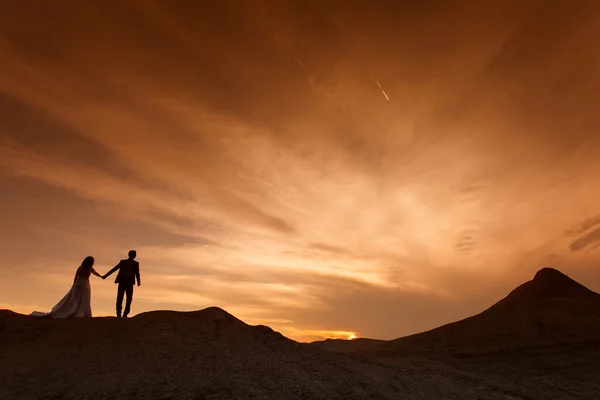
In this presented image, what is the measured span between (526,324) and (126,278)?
26856mm

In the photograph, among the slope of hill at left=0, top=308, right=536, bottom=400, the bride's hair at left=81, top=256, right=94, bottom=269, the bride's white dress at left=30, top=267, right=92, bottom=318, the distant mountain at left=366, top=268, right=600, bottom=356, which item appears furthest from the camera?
the distant mountain at left=366, top=268, right=600, bottom=356

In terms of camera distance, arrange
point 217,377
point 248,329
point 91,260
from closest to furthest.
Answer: point 217,377 → point 248,329 → point 91,260

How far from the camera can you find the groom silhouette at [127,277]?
16922mm

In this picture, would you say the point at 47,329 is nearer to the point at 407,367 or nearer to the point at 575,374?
the point at 407,367

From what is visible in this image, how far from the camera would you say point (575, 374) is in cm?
2067

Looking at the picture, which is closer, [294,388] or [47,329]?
[294,388]

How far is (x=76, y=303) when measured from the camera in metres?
17.0

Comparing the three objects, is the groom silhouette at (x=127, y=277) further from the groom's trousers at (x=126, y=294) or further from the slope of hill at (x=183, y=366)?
the slope of hill at (x=183, y=366)

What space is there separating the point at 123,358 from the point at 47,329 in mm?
3966

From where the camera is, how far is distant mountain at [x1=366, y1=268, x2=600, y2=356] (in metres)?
27.3

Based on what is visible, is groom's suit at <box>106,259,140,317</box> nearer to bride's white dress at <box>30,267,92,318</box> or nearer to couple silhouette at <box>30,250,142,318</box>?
couple silhouette at <box>30,250,142,318</box>

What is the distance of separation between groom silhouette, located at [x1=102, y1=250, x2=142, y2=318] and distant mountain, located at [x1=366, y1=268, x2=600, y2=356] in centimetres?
1910

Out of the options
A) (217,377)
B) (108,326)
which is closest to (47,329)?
(108,326)

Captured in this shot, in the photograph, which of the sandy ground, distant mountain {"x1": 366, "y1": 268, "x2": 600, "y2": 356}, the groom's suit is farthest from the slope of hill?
distant mountain {"x1": 366, "y1": 268, "x2": 600, "y2": 356}
